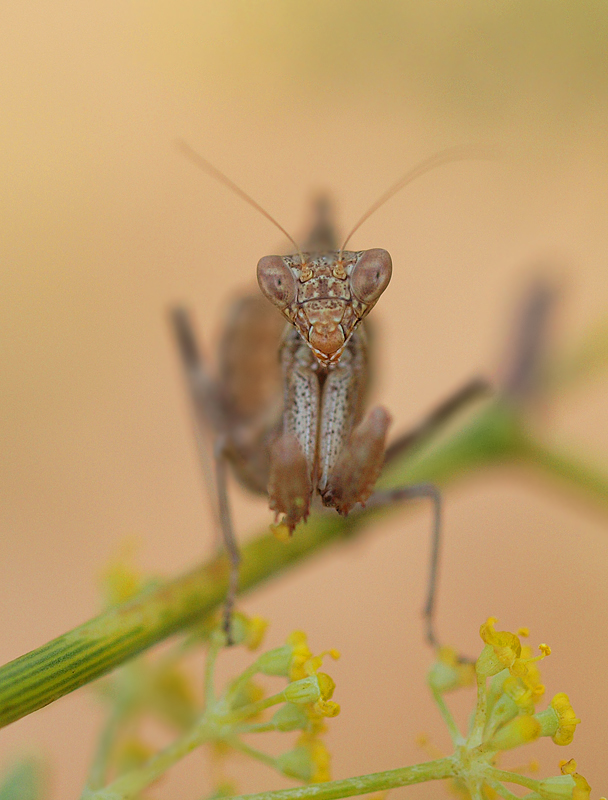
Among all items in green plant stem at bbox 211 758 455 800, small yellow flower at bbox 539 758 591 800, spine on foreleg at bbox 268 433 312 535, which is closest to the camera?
green plant stem at bbox 211 758 455 800

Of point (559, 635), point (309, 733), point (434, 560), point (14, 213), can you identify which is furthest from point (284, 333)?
point (14, 213)

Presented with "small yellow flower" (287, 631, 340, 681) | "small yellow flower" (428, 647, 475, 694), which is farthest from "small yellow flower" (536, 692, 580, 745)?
"small yellow flower" (287, 631, 340, 681)

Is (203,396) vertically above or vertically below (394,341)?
below

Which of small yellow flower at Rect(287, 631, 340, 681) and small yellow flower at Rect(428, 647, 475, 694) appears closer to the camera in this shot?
small yellow flower at Rect(287, 631, 340, 681)

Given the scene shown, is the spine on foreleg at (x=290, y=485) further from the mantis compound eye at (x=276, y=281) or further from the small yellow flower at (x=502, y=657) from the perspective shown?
the small yellow flower at (x=502, y=657)

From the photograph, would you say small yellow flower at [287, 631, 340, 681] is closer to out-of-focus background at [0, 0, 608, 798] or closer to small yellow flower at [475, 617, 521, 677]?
small yellow flower at [475, 617, 521, 677]

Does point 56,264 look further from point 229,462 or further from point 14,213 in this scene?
point 229,462

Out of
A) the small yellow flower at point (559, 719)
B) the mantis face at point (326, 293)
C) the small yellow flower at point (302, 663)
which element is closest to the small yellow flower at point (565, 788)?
the small yellow flower at point (559, 719)

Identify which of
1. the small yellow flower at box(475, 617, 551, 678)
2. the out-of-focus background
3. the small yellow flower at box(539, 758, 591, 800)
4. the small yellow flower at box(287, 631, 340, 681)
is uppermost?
the out-of-focus background
